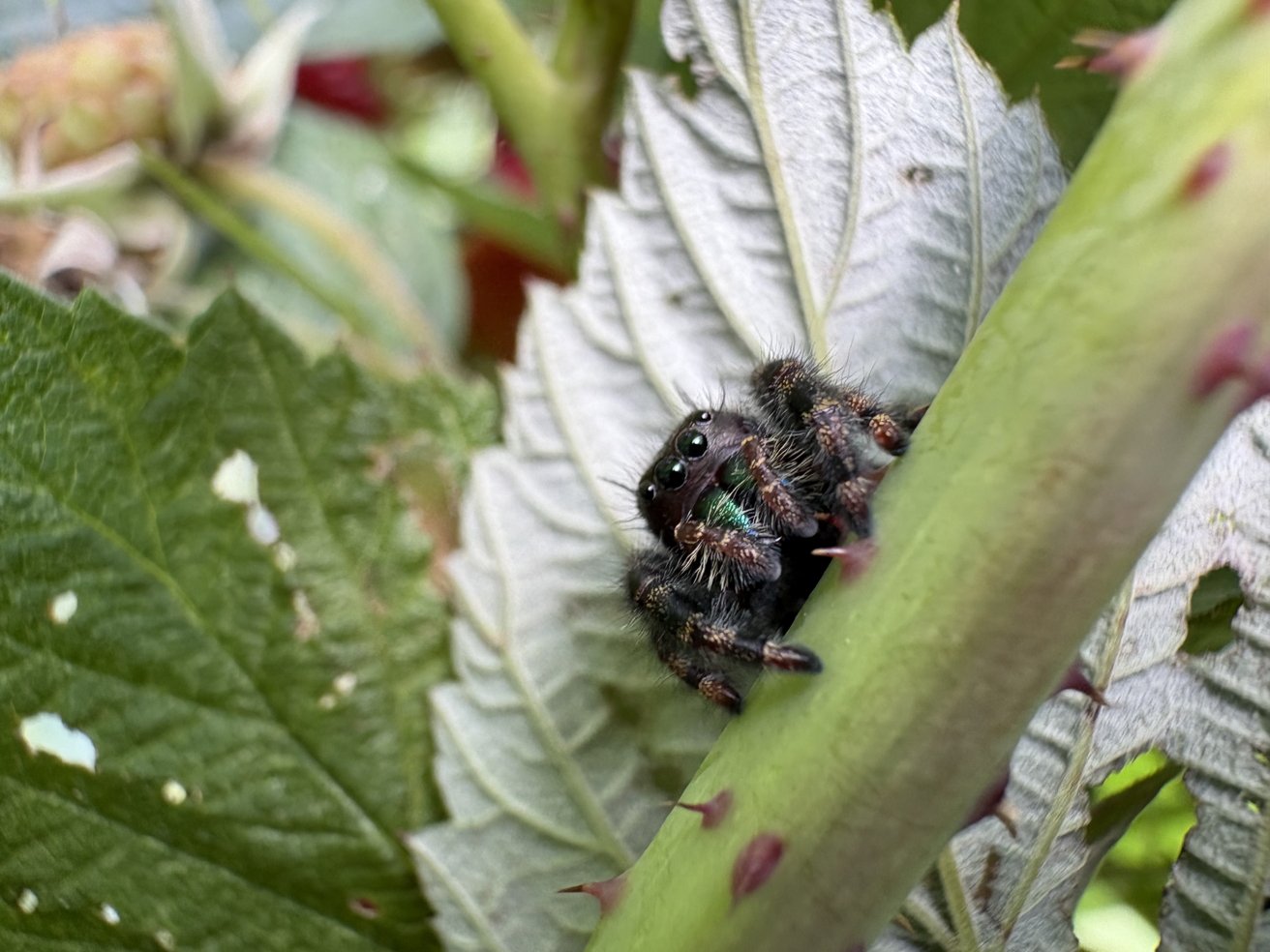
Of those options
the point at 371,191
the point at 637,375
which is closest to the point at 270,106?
the point at 371,191

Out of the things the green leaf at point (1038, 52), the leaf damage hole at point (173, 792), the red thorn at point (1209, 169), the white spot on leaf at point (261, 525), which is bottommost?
the leaf damage hole at point (173, 792)

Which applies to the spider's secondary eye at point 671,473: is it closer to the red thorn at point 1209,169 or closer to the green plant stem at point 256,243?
the red thorn at point 1209,169

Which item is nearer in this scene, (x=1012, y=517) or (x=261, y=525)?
(x=1012, y=517)

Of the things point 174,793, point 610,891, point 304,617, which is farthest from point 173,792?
point 610,891

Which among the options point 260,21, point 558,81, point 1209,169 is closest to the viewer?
point 1209,169

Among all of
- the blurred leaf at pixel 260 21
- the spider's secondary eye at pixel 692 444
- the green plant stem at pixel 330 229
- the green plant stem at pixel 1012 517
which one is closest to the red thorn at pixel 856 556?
the green plant stem at pixel 1012 517

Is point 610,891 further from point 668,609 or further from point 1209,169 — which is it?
point 1209,169

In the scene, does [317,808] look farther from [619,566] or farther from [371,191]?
[371,191]

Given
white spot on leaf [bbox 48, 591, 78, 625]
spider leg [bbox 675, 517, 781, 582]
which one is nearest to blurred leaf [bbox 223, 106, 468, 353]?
white spot on leaf [bbox 48, 591, 78, 625]
